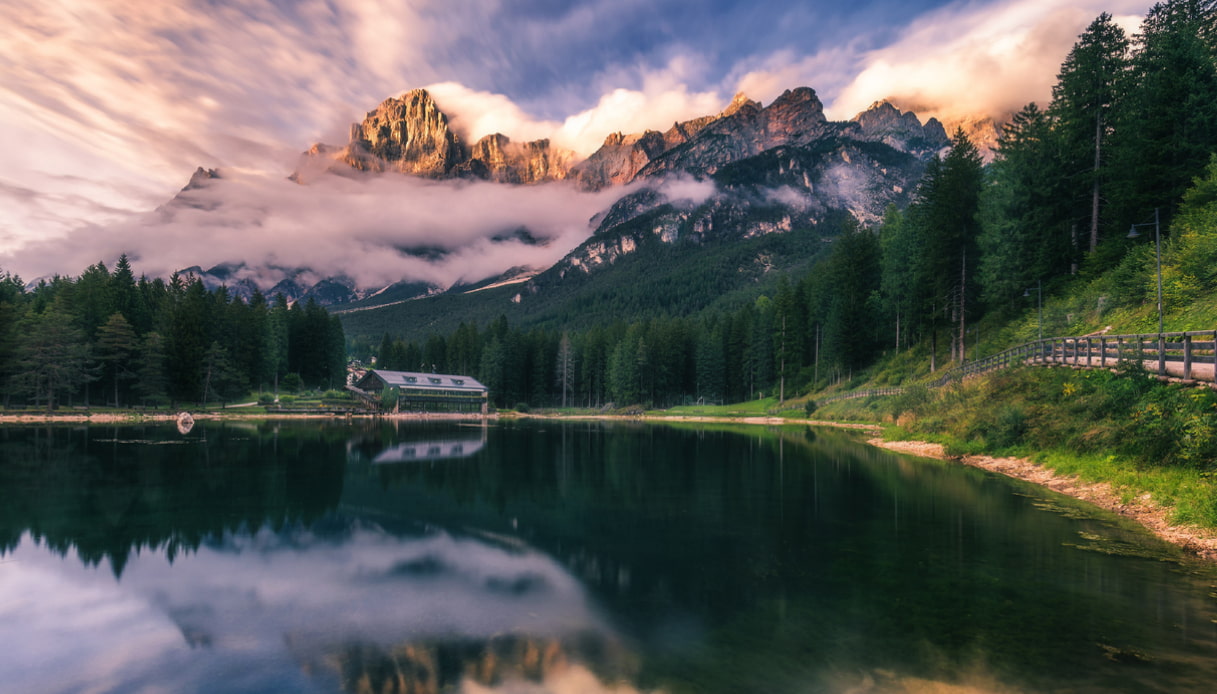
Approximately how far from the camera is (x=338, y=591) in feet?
42.8

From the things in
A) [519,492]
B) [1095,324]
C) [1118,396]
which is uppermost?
[1095,324]

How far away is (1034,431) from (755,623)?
963 inches

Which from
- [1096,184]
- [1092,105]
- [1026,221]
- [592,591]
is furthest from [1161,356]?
[1092,105]

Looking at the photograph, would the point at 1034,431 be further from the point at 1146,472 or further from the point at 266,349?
the point at 266,349

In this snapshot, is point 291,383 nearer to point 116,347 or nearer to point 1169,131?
point 116,347

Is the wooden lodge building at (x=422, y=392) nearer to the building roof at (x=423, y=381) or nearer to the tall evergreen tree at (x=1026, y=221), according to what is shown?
the building roof at (x=423, y=381)

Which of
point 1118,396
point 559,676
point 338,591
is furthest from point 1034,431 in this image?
point 338,591

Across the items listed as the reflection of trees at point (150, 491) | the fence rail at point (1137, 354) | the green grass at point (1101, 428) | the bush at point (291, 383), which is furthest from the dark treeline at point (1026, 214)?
the bush at point (291, 383)

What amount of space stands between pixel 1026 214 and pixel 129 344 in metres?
102

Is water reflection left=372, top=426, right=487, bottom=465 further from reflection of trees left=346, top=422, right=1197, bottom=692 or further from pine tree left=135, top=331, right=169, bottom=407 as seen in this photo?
pine tree left=135, top=331, right=169, bottom=407

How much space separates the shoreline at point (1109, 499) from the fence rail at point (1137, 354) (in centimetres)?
459

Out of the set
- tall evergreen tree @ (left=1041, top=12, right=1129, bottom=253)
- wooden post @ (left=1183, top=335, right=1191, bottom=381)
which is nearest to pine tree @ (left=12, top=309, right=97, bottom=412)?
wooden post @ (left=1183, top=335, right=1191, bottom=381)

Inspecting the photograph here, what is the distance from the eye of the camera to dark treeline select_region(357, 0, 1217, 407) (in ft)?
132

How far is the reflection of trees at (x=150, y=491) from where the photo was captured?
17797 mm
